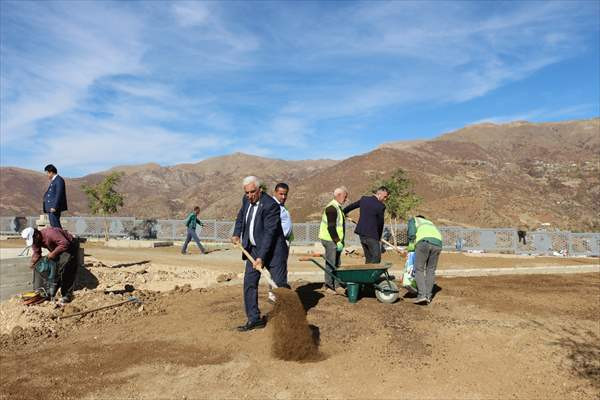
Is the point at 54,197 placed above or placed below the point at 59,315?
above

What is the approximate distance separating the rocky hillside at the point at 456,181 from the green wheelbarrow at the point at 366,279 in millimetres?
22633

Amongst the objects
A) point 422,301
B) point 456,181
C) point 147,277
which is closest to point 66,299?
point 147,277

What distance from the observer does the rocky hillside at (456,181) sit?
45.3 meters

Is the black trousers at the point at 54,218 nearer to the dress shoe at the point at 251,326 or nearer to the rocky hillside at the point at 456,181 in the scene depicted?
the dress shoe at the point at 251,326

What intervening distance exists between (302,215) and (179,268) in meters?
33.6

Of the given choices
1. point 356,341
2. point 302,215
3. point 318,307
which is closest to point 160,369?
point 356,341

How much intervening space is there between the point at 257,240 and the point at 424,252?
279 centimetres

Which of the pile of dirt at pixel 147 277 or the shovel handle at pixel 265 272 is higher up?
the shovel handle at pixel 265 272

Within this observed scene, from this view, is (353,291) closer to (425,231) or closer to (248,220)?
(425,231)

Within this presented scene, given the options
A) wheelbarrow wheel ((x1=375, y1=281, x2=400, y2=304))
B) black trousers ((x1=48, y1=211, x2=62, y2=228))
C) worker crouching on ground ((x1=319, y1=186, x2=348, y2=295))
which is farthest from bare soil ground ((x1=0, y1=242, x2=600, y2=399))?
black trousers ((x1=48, y1=211, x2=62, y2=228))

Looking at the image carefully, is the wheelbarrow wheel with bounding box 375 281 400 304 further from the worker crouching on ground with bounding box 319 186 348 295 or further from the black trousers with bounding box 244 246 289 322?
the black trousers with bounding box 244 246 289 322

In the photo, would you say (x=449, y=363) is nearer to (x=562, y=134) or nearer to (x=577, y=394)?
(x=577, y=394)

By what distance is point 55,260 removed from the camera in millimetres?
7617

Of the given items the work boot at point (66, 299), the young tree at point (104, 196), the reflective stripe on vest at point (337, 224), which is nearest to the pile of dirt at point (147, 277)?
the work boot at point (66, 299)
